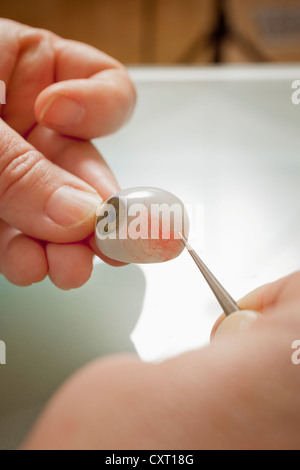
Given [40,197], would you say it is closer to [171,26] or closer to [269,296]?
[269,296]

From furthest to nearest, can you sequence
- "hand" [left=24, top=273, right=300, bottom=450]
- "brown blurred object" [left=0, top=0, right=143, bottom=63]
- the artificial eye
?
1. "brown blurred object" [left=0, top=0, right=143, bottom=63]
2. the artificial eye
3. "hand" [left=24, top=273, right=300, bottom=450]

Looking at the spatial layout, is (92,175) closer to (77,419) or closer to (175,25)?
(77,419)

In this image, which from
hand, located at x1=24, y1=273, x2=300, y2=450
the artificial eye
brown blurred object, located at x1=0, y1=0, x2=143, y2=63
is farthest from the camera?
brown blurred object, located at x1=0, y1=0, x2=143, y2=63

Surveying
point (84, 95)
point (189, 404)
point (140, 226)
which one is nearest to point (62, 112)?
point (84, 95)

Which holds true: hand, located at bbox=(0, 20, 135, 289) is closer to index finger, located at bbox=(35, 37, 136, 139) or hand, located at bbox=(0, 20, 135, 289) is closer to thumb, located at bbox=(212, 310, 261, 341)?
index finger, located at bbox=(35, 37, 136, 139)

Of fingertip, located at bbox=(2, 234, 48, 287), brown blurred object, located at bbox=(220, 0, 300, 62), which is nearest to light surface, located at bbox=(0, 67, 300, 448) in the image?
fingertip, located at bbox=(2, 234, 48, 287)

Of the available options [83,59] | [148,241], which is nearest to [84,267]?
[148,241]
